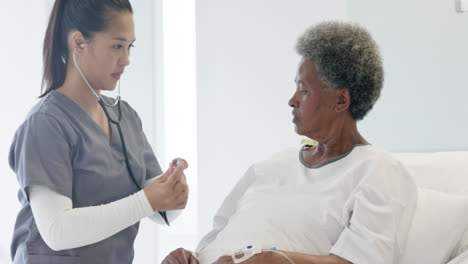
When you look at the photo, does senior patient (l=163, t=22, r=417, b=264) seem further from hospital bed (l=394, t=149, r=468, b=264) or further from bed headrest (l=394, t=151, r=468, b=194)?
bed headrest (l=394, t=151, r=468, b=194)

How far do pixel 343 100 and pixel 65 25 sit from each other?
758 millimetres

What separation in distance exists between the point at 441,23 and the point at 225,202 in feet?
4.49

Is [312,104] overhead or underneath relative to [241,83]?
overhead

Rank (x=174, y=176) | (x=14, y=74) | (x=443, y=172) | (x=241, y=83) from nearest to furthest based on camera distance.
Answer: (x=174, y=176) < (x=443, y=172) < (x=14, y=74) < (x=241, y=83)

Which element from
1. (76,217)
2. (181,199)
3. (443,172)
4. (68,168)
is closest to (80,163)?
(68,168)

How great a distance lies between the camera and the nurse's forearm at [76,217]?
150 centimetres

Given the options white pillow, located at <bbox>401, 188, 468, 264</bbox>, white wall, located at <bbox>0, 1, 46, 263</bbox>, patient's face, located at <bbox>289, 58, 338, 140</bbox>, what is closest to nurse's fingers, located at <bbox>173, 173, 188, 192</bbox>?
patient's face, located at <bbox>289, 58, 338, 140</bbox>

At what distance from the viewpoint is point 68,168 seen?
157 cm

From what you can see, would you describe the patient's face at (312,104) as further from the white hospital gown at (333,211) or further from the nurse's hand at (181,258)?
the nurse's hand at (181,258)

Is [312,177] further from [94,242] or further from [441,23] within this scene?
[441,23]

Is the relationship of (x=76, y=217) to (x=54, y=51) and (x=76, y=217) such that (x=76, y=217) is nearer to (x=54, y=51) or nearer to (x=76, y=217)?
(x=76, y=217)

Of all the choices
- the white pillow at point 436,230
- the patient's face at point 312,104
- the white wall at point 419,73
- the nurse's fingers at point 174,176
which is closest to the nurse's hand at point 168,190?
the nurse's fingers at point 174,176

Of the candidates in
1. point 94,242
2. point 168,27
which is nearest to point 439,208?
point 94,242

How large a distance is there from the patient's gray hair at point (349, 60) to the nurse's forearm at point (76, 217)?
0.58 meters
